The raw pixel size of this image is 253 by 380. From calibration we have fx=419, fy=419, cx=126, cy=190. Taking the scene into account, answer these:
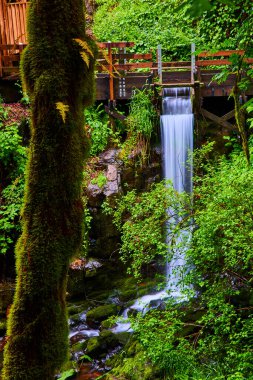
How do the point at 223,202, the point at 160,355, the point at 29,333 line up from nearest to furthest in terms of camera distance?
the point at 29,333 < the point at 160,355 < the point at 223,202

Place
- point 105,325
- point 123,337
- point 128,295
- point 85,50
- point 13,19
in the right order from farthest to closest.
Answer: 1. point 13,19
2. point 128,295
3. point 105,325
4. point 123,337
5. point 85,50

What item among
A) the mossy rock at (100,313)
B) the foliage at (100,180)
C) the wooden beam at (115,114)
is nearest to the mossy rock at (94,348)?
the mossy rock at (100,313)

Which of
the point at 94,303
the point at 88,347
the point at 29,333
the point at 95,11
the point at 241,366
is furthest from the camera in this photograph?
the point at 95,11

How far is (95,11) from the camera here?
20.1m

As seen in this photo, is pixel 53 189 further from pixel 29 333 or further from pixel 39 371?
pixel 39 371

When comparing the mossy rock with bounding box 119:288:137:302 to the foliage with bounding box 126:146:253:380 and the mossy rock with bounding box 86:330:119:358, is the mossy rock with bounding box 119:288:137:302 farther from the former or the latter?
the foliage with bounding box 126:146:253:380

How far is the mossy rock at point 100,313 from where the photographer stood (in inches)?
353

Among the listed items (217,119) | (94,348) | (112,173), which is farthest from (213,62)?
(94,348)

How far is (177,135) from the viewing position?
11438 mm

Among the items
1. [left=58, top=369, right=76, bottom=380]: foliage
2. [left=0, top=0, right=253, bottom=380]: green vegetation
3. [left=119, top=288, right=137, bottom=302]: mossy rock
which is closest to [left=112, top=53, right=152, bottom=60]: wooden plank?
[left=0, top=0, right=253, bottom=380]: green vegetation

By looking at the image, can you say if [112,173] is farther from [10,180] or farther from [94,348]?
[94,348]

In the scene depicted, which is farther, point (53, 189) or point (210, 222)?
point (210, 222)

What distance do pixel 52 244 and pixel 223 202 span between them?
400 cm

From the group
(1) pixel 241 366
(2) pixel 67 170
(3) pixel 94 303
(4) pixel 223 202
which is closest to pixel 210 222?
(4) pixel 223 202
